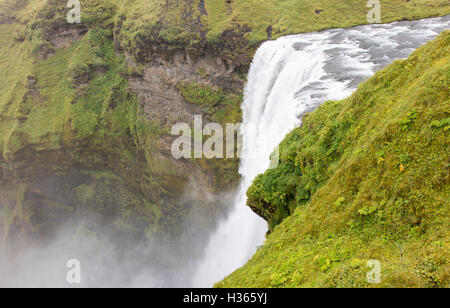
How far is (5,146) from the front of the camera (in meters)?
37.4

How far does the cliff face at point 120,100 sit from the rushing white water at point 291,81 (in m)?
3.01

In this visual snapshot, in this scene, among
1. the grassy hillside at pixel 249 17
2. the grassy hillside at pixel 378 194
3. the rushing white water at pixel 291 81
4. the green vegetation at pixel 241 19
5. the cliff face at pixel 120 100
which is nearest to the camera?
the grassy hillside at pixel 378 194

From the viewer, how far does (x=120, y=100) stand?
36.5 m

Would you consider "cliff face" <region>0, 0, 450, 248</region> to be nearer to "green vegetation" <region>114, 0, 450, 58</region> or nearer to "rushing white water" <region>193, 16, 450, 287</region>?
"green vegetation" <region>114, 0, 450, 58</region>

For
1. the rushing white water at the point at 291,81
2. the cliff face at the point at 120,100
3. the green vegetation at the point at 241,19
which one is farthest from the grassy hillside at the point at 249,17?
the rushing white water at the point at 291,81

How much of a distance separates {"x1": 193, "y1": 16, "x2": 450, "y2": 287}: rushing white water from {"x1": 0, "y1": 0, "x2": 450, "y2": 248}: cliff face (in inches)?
118

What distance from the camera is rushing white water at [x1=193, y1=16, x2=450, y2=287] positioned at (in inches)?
631

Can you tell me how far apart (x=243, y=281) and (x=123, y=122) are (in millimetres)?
31516

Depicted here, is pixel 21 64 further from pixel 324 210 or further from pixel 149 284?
pixel 324 210

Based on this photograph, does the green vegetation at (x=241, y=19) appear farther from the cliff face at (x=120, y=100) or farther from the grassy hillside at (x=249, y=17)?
→ the cliff face at (x=120, y=100)

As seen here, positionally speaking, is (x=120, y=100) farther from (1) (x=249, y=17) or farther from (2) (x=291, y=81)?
(2) (x=291, y=81)

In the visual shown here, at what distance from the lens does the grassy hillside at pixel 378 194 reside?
534cm

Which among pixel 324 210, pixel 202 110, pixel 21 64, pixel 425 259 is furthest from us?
pixel 21 64
